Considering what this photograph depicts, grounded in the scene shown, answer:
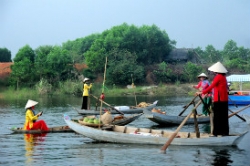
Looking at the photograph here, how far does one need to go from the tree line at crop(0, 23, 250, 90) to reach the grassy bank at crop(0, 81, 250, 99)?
4.35ft

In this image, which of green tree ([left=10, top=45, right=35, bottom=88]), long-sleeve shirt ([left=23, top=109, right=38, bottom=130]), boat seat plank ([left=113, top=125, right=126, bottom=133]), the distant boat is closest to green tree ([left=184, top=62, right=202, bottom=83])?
green tree ([left=10, top=45, right=35, bottom=88])

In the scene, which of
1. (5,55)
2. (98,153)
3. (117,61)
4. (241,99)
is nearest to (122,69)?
(117,61)

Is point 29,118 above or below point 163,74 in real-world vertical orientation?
below

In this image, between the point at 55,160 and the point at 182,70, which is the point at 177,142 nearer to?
the point at 55,160

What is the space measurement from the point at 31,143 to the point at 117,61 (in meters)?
29.7

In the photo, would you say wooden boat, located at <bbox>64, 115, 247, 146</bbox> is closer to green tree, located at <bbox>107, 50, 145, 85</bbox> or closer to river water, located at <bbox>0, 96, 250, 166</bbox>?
river water, located at <bbox>0, 96, 250, 166</bbox>

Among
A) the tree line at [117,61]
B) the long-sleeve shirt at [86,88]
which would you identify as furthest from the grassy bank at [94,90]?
the long-sleeve shirt at [86,88]

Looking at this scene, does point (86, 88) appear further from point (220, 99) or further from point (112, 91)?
point (112, 91)

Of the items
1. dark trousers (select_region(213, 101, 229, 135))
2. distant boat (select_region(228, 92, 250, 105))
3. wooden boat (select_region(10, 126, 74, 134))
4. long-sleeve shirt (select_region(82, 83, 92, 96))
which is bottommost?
wooden boat (select_region(10, 126, 74, 134))

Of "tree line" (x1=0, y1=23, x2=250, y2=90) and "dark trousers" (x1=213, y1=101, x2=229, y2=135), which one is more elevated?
"tree line" (x1=0, y1=23, x2=250, y2=90)

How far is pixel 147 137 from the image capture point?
11.7m

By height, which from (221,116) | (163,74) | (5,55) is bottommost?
(221,116)

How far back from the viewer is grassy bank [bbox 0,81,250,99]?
121 feet

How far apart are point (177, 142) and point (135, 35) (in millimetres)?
36830
